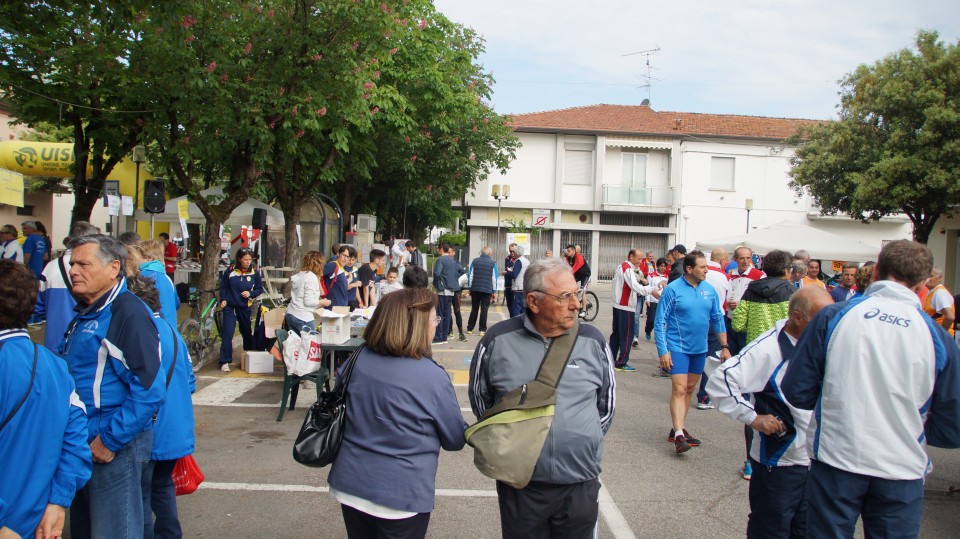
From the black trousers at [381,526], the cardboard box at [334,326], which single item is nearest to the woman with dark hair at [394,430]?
the black trousers at [381,526]

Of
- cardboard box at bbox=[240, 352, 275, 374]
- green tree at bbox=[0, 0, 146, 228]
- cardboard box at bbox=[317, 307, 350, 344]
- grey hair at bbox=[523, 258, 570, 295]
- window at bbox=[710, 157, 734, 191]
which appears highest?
window at bbox=[710, 157, 734, 191]

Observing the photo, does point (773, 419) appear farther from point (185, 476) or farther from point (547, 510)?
point (185, 476)

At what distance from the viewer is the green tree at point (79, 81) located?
464 inches

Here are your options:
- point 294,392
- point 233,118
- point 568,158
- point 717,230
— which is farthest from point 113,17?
point 717,230

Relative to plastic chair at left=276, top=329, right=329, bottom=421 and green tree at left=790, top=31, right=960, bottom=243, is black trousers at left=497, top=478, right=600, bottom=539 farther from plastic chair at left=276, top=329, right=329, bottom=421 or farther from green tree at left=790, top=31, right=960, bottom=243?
green tree at left=790, top=31, right=960, bottom=243

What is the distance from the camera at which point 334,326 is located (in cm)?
818

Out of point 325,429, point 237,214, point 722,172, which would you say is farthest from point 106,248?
point 722,172

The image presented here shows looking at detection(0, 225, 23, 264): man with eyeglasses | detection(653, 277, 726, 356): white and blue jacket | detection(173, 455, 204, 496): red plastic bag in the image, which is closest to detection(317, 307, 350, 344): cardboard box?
detection(653, 277, 726, 356): white and blue jacket

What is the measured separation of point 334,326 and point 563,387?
550 centimetres

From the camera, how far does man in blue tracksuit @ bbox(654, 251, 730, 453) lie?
6.69m

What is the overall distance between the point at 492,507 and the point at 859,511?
9.13 feet

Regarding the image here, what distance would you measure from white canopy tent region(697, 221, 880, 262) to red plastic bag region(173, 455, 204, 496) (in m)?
11.4

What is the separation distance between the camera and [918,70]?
2175 cm

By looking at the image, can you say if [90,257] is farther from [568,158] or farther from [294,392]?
[568,158]
